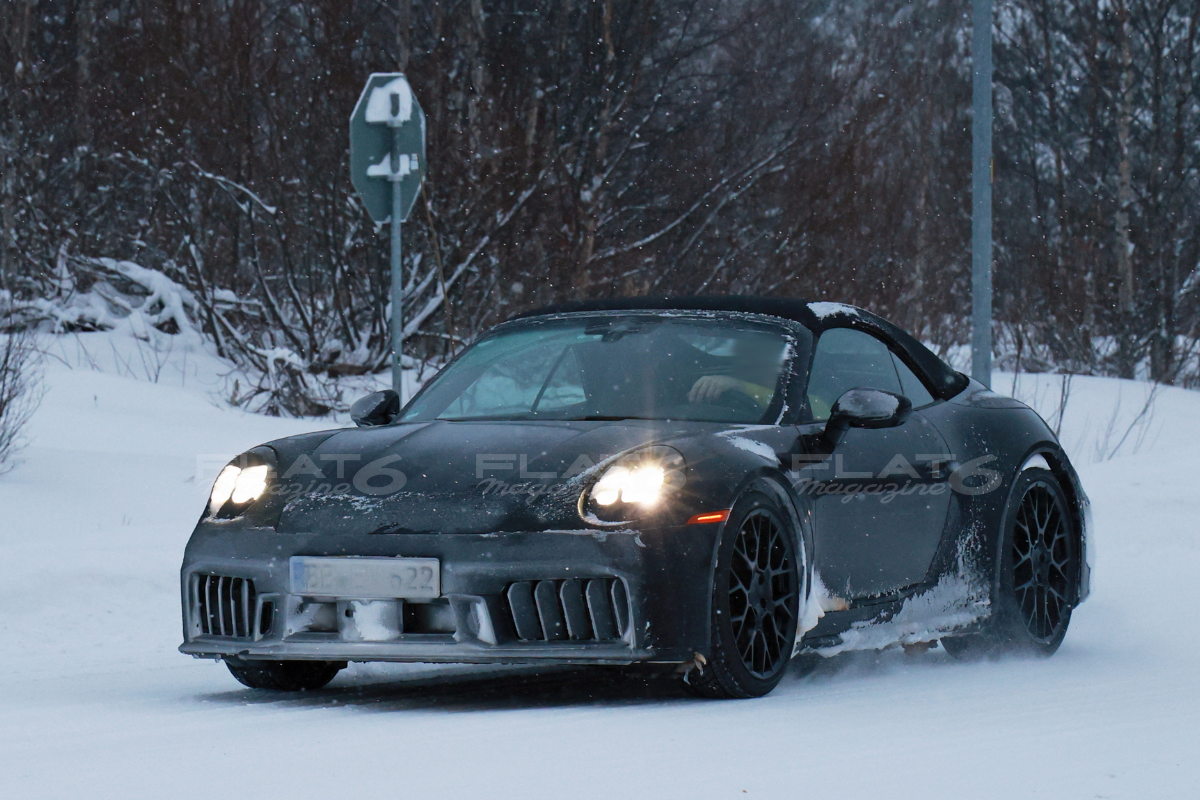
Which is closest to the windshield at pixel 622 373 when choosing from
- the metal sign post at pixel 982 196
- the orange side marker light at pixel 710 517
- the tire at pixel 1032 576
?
the orange side marker light at pixel 710 517

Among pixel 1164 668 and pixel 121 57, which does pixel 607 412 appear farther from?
pixel 121 57

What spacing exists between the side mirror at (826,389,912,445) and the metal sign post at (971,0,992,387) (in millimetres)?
5761

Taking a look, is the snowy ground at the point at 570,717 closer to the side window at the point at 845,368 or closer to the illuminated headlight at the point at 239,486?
the illuminated headlight at the point at 239,486

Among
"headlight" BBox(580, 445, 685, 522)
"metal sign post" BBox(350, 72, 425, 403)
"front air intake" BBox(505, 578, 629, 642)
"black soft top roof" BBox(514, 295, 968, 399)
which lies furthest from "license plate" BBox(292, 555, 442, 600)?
"metal sign post" BBox(350, 72, 425, 403)

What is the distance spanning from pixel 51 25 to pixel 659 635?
2054cm

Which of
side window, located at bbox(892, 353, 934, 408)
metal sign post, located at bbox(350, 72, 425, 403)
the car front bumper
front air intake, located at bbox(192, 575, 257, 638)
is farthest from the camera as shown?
metal sign post, located at bbox(350, 72, 425, 403)

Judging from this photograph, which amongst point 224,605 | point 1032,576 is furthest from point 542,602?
point 1032,576

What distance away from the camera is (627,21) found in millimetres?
18875

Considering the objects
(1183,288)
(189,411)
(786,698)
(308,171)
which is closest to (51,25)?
(308,171)

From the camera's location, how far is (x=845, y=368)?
255 inches

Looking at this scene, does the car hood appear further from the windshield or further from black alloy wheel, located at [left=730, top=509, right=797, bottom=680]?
black alloy wheel, located at [left=730, top=509, right=797, bottom=680]

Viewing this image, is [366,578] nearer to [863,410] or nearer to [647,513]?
[647,513]

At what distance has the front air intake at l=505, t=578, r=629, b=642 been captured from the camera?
5020 millimetres

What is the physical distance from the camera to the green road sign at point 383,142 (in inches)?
445
